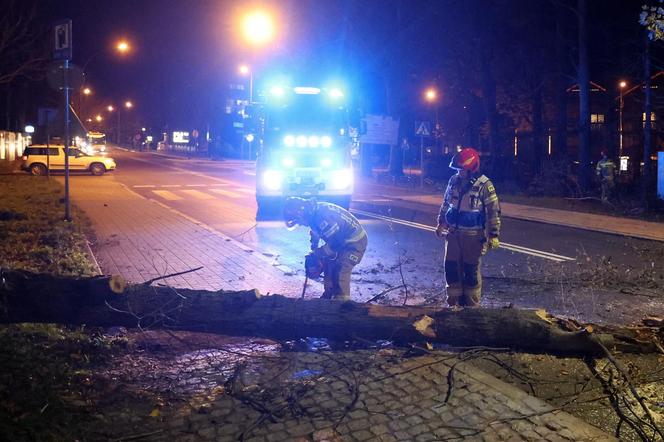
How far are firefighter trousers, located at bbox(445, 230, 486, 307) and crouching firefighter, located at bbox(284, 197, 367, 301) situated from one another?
987 millimetres

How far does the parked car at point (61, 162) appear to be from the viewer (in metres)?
31.7

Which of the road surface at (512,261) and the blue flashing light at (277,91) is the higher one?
the blue flashing light at (277,91)

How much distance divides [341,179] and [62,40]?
6.95 meters

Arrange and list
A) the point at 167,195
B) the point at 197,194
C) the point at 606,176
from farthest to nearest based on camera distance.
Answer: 1. the point at 197,194
2. the point at 167,195
3. the point at 606,176

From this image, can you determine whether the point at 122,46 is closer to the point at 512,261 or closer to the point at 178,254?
the point at 178,254

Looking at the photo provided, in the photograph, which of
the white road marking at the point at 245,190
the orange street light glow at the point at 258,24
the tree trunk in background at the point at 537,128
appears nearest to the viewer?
the white road marking at the point at 245,190

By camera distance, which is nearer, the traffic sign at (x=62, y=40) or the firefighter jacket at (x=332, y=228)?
the firefighter jacket at (x=332, y=228)

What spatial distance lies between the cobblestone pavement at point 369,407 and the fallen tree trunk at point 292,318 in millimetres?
271

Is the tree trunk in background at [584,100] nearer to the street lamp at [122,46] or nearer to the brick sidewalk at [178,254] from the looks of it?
the brick sidewalk at [178,254]

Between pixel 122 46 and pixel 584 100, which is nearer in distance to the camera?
pixel 584 100

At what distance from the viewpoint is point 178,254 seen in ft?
33.2

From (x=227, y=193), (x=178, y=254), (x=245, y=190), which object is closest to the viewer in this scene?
(x=178, y=254)

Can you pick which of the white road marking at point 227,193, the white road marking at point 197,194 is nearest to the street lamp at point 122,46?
the white road marking at point 197,194

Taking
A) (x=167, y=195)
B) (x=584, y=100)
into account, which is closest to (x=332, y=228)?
(x=167, y=195)
